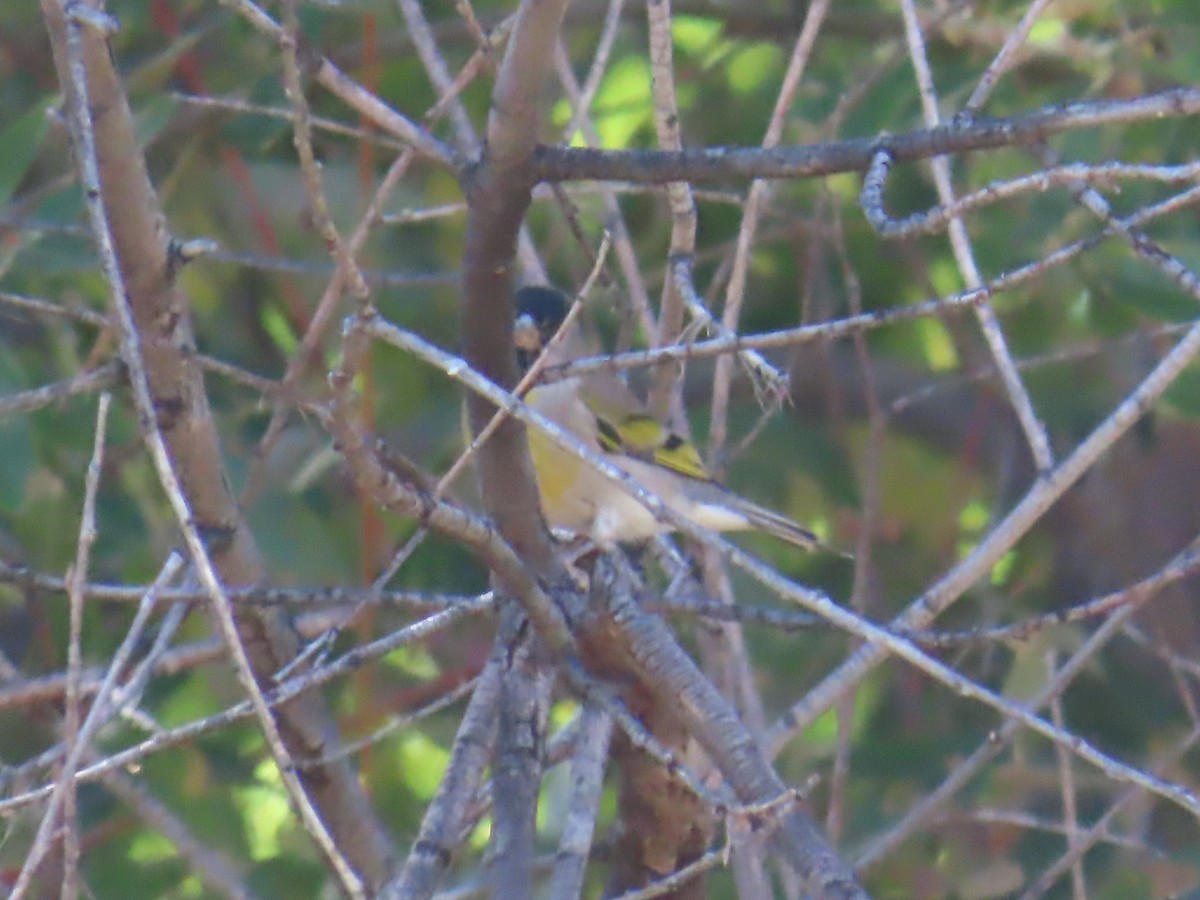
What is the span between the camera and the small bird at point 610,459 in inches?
155

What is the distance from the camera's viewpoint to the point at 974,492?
492 centimetres

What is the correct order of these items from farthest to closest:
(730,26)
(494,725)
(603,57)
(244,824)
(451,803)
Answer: (730,26)
(244,824)
(603,57)
(494,725)
(451,803)

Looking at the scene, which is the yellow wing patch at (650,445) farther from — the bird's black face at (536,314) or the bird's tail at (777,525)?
the bird's black face at (536,314)

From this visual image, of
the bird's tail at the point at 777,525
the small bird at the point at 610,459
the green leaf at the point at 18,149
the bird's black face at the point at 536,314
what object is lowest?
the bird's tail at the point at 777,525

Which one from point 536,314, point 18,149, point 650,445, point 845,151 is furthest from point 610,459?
point 845,151

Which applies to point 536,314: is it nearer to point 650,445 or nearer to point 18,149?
point 650,445

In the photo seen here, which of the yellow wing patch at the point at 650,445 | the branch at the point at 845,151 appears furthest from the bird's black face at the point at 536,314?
the branch at the point at 845,151

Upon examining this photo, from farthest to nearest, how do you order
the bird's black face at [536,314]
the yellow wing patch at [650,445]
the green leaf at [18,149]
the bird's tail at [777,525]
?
the yellow wing patch at [650,445]
the bird's tail at [777,525]
the bird's black face at [536,314]
the green leaf at [18,149]

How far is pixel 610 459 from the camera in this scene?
4.04 metres

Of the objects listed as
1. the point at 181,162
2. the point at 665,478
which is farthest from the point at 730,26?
the point at 181,162

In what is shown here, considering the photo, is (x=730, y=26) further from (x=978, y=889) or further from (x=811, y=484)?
(x=978, y=889)

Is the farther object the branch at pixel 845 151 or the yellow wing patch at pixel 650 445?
the yellow wing patch at pixel 650 445

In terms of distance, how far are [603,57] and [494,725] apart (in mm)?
1204

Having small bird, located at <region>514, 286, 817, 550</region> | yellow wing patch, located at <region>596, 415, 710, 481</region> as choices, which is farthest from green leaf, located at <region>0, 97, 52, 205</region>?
yellow wing patch, located at <region>596, 415, 710, 481</region>
